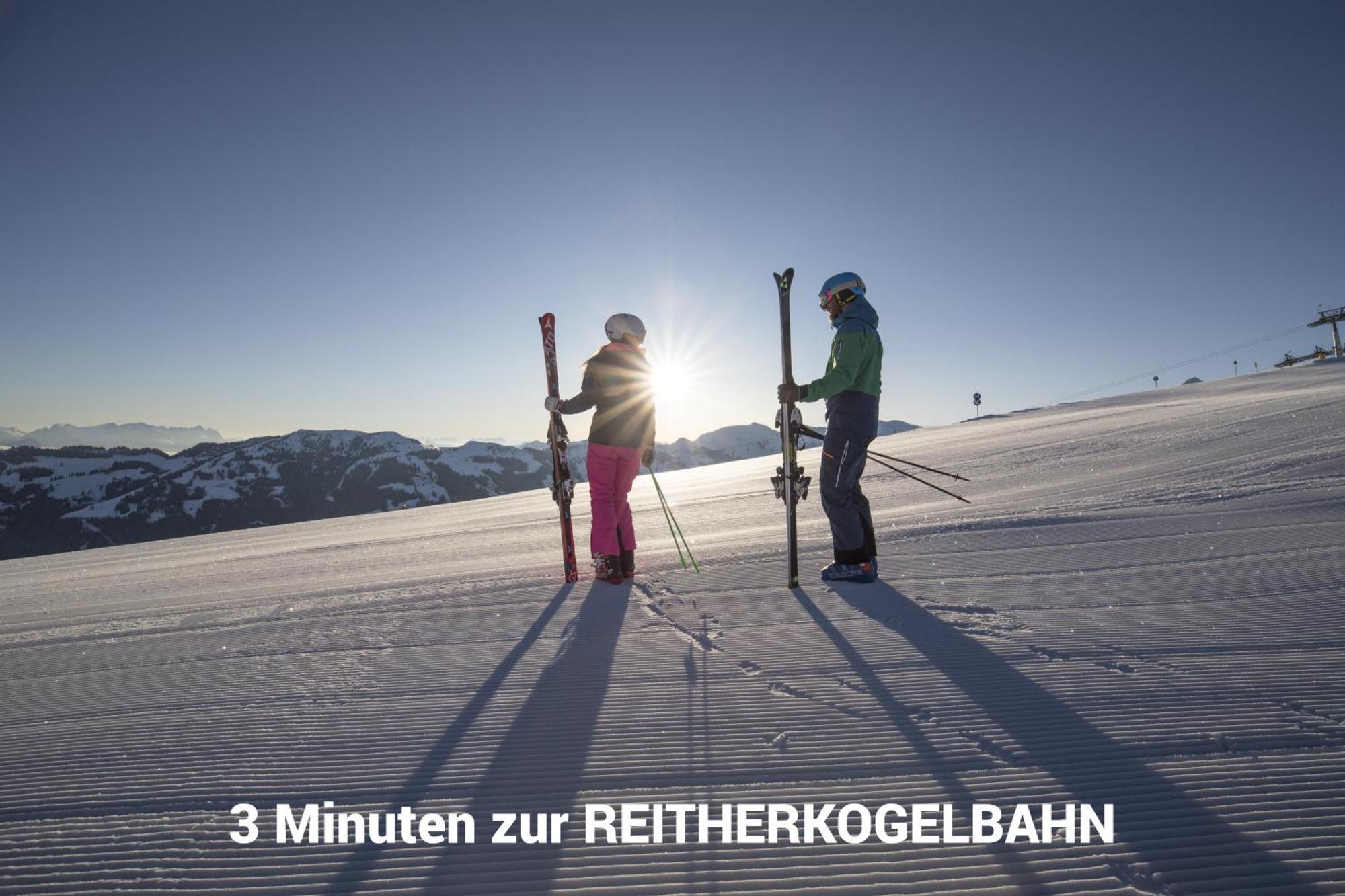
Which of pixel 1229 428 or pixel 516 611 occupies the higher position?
pixel 1229 428

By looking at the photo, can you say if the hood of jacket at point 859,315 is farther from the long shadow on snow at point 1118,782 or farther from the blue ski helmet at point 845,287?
the long shadow on snow at point 1118,782

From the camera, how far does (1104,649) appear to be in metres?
3.04

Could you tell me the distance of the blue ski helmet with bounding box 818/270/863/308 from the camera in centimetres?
486

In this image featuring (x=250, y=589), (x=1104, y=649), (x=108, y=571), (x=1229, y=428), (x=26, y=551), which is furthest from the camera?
(x=26, y=551)

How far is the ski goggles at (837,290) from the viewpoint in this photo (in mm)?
4852

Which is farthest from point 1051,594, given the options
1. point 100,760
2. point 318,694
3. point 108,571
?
point 108,571

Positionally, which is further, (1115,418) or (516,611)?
(1115,418)

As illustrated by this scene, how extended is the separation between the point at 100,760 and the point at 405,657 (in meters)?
1.35

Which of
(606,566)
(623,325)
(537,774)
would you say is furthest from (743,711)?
A: (623,325)

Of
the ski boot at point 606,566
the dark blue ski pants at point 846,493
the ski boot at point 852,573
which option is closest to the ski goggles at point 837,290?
the dark blue ski pants at point 846,493

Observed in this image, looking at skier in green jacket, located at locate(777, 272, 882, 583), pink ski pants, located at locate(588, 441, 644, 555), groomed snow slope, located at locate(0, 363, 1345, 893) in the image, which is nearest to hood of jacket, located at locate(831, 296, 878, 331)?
skier in green jacket, located at locate(777, 272, 882, 583)

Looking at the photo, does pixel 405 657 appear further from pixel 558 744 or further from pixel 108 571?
pixel 108 571

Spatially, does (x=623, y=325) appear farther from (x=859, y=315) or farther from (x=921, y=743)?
(x=921, y=743)

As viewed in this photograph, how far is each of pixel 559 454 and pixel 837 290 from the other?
10.1 ft
